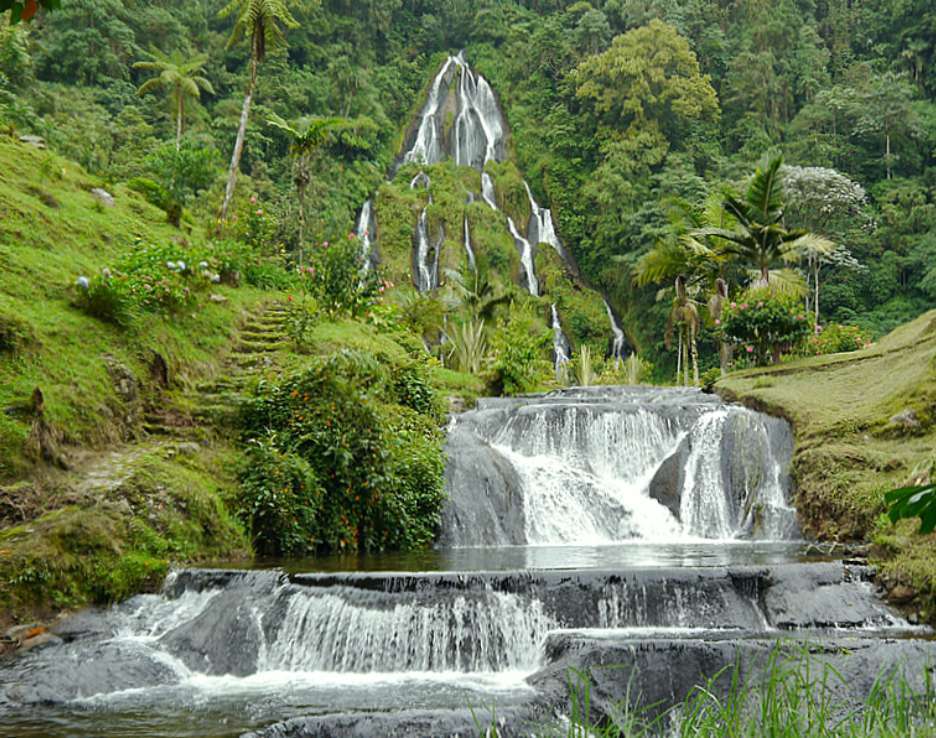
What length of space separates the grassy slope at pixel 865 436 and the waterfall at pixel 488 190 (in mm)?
24994

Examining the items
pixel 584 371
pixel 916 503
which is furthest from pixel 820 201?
pixel 916 503

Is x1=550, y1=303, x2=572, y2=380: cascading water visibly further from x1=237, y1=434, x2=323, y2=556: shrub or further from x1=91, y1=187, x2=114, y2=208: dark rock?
x1=237, y1=434, x2=323, y2=556: shrub

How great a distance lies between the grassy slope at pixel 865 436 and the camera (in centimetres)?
746

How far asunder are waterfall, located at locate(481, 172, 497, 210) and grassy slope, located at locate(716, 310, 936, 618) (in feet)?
82.0

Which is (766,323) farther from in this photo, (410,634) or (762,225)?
(410,634)

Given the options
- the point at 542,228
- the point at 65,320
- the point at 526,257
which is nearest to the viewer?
the point at 65,320

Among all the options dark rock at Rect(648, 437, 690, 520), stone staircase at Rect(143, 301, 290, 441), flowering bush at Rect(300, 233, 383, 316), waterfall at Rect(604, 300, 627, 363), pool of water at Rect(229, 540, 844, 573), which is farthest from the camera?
waterfall at Rect(604, 300, 627, 363)

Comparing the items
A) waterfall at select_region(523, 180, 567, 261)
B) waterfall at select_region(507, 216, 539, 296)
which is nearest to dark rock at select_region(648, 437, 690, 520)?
waterfall at select_region(507, 216, 539, 296)

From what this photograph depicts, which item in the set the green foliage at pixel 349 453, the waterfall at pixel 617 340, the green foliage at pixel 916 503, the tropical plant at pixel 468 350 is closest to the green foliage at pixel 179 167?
the tropical plant at pixel 468 350

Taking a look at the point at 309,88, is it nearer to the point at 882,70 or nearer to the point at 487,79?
the point at 487,79

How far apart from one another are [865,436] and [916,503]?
393 inches

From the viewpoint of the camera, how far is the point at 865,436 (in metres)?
10.7

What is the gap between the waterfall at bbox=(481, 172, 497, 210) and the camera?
37.7m

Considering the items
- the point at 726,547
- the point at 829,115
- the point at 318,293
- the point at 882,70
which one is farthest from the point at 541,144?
the point at 726,547
